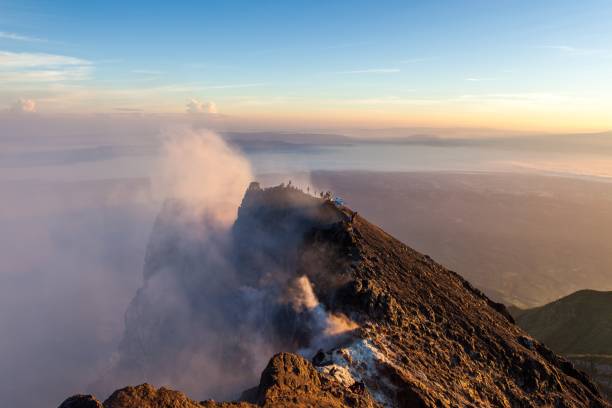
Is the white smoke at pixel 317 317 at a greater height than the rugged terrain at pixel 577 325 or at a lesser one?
greater

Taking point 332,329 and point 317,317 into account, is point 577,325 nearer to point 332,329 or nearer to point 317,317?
point 317,317

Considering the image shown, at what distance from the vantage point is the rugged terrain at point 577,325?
117 m

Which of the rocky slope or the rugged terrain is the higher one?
the rocky slope

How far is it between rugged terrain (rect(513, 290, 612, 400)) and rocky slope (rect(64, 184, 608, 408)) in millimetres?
61631

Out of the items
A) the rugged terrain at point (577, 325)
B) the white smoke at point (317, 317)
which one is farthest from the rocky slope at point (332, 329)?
the rugged terrain at point (577, 325)

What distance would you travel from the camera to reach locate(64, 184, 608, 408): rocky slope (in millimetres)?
39250

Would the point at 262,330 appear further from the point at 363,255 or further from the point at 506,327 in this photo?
the point at 506,327

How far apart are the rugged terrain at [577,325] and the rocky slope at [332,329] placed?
202 ft

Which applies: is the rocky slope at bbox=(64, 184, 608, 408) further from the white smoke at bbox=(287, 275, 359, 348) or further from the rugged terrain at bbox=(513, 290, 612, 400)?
the rugged terrain at bbox=(513, 290, 612, 400)

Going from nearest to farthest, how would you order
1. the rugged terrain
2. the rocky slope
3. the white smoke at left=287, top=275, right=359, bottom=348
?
the rocky slope → the white smoke at left=287, top=275, right=359, bottom=348 → the rugged terrain

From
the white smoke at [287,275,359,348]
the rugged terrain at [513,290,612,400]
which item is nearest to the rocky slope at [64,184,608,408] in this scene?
the white smoke at [287,275,359,348]

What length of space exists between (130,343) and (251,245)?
119 ft

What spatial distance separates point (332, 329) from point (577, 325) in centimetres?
11997

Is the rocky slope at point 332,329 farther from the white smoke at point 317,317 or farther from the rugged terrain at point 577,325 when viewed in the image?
the rugged terrain at point 577,325
